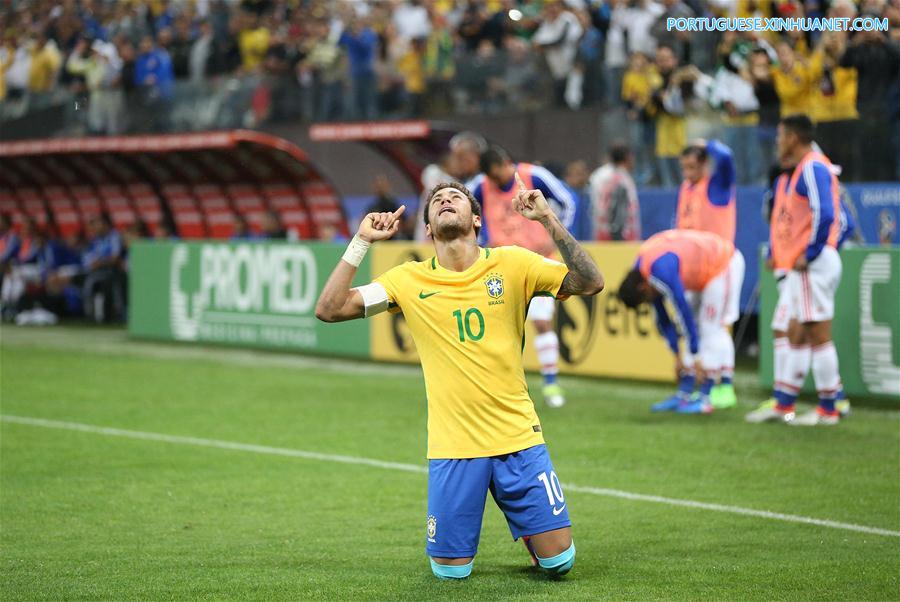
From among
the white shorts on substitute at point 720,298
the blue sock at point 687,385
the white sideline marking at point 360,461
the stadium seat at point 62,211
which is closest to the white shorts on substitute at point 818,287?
the white shorts on substitute at point 720,298

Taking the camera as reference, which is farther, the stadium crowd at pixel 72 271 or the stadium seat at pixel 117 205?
the stadium seat at pixel 117 205

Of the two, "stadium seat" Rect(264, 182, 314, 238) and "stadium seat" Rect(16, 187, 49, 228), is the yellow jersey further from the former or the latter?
"stadium seat" Rect(16, 187, 49, 228)

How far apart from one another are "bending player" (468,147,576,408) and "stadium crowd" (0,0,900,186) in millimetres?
4111

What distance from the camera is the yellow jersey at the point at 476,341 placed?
605 cm

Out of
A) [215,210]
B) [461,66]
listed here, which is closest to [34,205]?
[215,210]

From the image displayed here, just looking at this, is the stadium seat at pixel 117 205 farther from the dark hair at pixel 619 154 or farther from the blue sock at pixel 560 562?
the blue sock at pixel 560 562

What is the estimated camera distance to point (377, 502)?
25.9ft

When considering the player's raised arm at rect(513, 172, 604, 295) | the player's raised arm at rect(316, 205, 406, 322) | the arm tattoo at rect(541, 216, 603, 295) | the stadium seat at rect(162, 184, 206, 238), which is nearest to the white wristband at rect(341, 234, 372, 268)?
the player's raised arm at rect(316, 205, 406, 322)

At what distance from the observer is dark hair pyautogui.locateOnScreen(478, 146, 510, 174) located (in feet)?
39.1

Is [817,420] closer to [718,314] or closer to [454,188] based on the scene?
[718,314]

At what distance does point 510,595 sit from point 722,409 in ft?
20.5

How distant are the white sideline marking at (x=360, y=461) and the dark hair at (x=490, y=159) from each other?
3.37 metres

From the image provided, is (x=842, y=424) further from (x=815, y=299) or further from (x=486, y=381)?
(x=486, y=381)

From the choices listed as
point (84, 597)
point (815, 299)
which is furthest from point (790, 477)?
point (84, 597)
